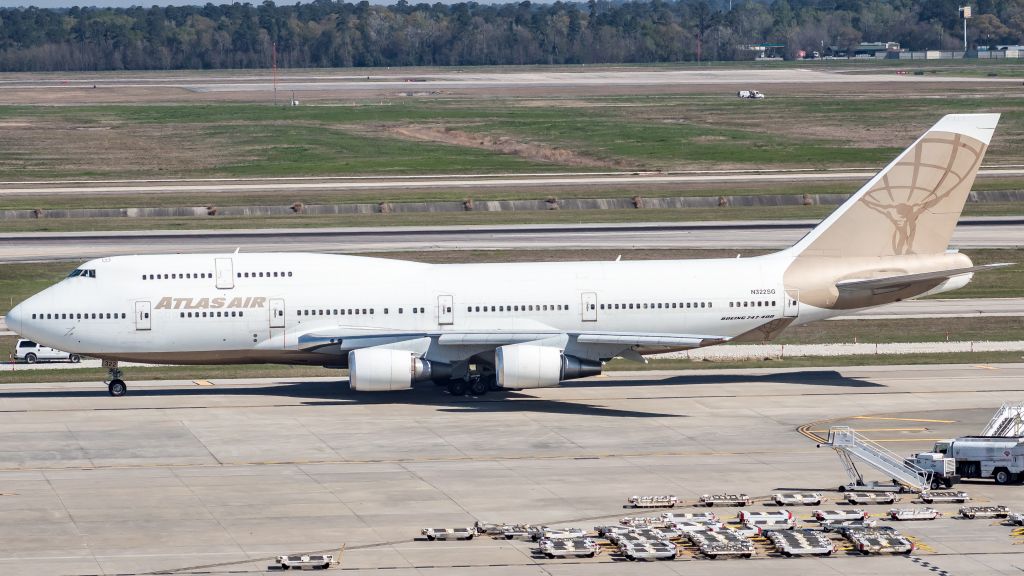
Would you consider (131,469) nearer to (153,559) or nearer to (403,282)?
(153,559)

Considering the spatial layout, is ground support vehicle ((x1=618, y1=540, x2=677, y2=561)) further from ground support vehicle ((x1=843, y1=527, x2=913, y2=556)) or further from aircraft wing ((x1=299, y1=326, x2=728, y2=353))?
aircraft wing ((x1=299, y1=326, x2=728, y2=353))

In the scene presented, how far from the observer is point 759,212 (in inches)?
3647

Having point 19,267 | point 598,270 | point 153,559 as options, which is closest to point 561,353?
point 598,270

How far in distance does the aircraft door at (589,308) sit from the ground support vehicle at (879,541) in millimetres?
18585

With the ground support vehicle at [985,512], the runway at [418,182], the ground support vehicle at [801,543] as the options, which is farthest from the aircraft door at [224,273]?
the runway at [418,182]

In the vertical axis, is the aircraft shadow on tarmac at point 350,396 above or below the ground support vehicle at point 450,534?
below

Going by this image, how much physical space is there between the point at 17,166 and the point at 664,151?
57900 mm

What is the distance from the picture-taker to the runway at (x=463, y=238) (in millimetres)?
77812

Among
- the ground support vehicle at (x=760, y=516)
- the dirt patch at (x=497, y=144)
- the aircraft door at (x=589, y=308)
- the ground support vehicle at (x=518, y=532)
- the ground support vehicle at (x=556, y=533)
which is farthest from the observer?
the dirt patch at (x=497, y=144)

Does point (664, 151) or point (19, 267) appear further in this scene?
point (664, 151)

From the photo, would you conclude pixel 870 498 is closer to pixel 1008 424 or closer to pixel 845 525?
pixel 845 525

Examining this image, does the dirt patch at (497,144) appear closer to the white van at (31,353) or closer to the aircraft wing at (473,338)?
the white van at (31,353)

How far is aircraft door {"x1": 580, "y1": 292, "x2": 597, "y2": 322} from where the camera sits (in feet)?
157

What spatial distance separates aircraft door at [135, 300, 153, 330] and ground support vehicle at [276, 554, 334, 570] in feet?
67.5
